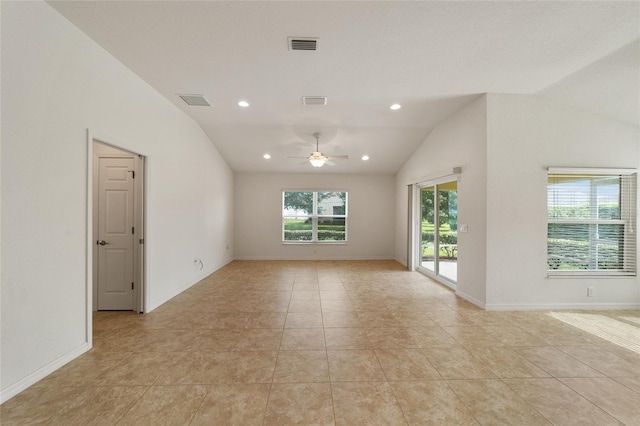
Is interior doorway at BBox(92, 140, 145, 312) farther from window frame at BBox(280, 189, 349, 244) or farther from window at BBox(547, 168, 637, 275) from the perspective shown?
window at BBox(547, 168, 637, 275)

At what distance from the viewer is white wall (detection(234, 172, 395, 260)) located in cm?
797

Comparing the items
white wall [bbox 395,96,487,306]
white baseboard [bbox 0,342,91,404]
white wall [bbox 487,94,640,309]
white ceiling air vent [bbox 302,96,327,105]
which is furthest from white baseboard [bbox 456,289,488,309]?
white baseboard [bbox 0,342,91,404]

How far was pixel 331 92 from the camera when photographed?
3.77 meters

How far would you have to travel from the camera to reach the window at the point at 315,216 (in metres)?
8.16

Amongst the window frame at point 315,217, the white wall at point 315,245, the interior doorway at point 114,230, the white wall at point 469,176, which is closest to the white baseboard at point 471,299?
the white wall at point 469,176

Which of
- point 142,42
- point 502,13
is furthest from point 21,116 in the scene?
point 502,13

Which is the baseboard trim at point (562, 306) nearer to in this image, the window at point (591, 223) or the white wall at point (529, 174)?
the white wall at point (529, 174)

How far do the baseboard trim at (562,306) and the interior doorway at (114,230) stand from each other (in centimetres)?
522

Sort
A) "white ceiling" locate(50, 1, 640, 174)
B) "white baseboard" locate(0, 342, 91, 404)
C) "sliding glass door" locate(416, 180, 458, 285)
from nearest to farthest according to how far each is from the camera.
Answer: "white baseboard" locate(0, 342, 91, 404) → "white ceiling" locate(50, 1, 640, 174) → "sliding glass door" locate(416, 180, 458, 285)

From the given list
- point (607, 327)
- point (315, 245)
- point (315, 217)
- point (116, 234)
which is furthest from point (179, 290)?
point (607, 327)

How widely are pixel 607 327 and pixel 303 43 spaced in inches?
193

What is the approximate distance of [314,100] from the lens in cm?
402

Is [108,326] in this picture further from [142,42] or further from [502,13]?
[502,13]

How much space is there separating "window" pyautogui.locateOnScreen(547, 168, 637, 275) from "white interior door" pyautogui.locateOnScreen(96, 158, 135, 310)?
6117 mm
